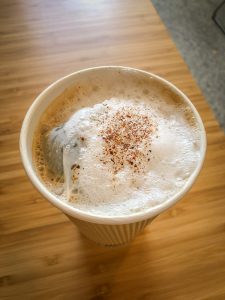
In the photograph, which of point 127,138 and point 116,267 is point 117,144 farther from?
point 116,267

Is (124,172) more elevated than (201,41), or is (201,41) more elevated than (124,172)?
(124,172)

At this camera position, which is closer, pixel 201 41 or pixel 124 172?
pixel 124 172

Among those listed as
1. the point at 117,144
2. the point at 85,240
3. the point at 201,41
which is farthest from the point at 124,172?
the point at 201,41

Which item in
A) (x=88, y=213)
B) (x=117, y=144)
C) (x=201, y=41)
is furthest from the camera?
(x=201, y=41)

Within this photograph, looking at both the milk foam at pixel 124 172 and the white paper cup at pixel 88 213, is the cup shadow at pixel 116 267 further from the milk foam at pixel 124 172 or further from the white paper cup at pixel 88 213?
the milk foam at pixel 124 172

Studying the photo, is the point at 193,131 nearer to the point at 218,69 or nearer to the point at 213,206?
the point at 213,206

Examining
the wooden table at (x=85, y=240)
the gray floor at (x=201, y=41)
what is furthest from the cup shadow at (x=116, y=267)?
the gray floor at (x=201, y=41)

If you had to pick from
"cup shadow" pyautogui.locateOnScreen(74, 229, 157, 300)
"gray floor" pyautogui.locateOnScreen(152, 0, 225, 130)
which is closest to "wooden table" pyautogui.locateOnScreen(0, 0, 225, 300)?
"cup shadow" pyautogui.locateOnScreen(74, 229, 157, 300)
